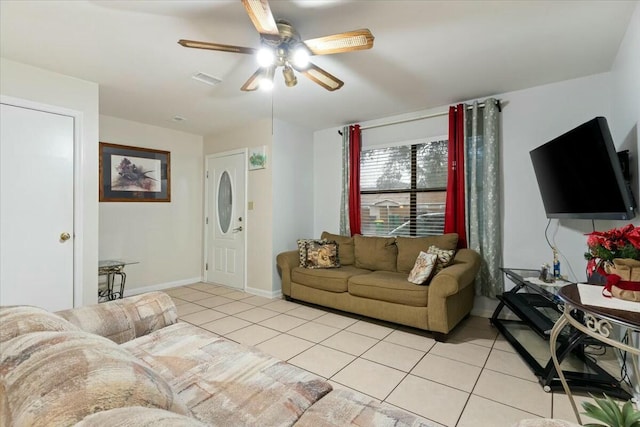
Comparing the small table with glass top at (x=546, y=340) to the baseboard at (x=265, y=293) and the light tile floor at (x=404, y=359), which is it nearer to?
the light tile floor at (x=404, y=359)

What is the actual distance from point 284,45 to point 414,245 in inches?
101

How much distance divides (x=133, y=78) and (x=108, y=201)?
1.98 m

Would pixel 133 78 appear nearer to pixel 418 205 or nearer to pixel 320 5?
pixel 320 5

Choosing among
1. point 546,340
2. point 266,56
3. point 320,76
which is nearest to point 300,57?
point 266,56

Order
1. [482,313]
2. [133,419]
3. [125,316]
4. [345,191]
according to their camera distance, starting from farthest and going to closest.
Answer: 1. [345,191]
2. [482,313]
3. [125,316]
4. [133,419]

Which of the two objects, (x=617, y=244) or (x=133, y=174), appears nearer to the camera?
(x=617, y=244)

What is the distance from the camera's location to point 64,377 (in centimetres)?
61

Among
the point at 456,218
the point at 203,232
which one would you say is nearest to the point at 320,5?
the point at 456,218

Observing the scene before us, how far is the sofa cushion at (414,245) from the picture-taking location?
134 inches

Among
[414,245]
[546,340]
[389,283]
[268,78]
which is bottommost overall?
[546,340]

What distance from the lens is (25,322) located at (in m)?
0.99

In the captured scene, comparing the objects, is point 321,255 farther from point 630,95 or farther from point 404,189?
point 630,95

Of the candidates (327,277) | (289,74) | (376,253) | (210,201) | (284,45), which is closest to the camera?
(284,45)

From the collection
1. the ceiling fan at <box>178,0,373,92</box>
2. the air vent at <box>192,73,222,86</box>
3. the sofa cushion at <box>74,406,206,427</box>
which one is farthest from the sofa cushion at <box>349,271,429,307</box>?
the sofa cushion at <box>74,406,206,427</box>
